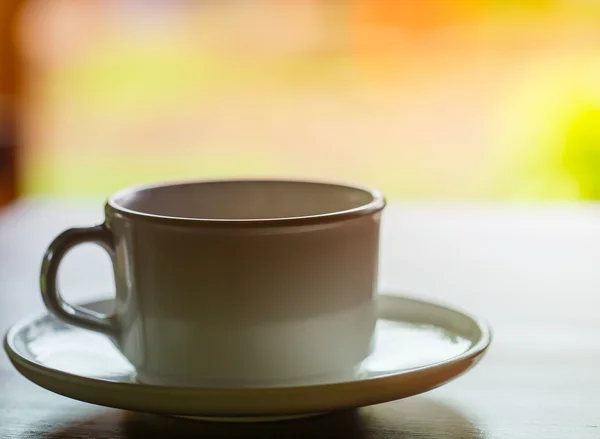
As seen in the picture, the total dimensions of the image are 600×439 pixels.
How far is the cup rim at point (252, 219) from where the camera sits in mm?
387

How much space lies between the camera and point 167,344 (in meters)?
0.41

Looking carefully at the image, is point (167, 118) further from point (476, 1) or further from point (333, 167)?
point (476, 1)

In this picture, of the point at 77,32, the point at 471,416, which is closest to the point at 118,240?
the point at 471,416

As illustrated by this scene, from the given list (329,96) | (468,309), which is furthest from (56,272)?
(329,96)

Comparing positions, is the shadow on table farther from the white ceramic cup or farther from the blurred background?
the blurred background

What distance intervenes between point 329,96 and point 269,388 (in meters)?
3.25

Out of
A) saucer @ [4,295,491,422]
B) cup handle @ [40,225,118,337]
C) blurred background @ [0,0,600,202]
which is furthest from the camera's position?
blurred background @ [0,0,600,202]

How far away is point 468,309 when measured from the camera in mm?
630

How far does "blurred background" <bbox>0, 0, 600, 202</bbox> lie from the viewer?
11.1 ft

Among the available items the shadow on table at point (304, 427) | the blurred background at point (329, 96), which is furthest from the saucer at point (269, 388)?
the blurred background at point (329, 96)

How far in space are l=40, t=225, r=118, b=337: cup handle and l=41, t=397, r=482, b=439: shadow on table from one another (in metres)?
0.06

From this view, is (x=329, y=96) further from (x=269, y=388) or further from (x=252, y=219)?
(x=269, y=388)

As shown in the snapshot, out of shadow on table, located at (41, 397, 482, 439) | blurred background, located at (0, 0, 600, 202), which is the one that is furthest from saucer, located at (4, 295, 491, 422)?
blurred background, located at (0, 0, 600, 202)

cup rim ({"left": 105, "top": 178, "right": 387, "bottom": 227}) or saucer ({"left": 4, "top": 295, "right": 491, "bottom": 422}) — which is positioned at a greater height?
cup rim ({"left": 105, "top": 178, "right": 387, "bottom": 227})
